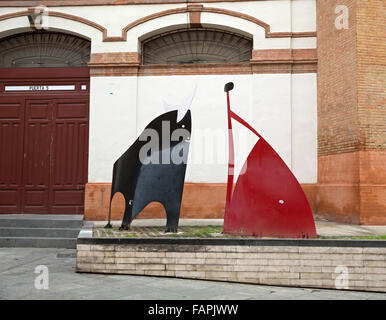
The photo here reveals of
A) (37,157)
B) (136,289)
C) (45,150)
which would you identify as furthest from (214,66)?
(136,289)

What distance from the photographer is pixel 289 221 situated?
634cm

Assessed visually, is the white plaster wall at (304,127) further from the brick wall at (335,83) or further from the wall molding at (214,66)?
the wall molding at (214,66)

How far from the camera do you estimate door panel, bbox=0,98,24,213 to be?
10.8 m

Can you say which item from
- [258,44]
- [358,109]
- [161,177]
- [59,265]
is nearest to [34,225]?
[59,265]

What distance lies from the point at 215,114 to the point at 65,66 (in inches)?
171

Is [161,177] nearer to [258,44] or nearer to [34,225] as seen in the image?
[34,225]

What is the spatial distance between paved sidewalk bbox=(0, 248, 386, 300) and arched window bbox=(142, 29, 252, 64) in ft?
21.8

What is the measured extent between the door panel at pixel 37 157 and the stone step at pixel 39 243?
7.23ft

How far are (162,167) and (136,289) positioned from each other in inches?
88.7

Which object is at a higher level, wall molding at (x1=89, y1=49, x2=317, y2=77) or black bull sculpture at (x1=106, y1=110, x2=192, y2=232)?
wall molding at (x1=89, y1=49, x2=317, y2=77)

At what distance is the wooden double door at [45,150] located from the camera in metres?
10.8

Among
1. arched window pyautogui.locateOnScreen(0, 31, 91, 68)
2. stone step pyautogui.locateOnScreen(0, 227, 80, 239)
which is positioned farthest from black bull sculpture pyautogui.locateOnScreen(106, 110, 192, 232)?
arched window pyautogui.locateOnScreen(0, 31, 91, 68)
